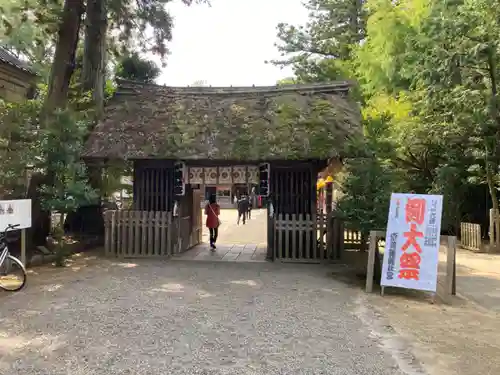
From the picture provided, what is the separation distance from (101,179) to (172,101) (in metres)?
3.44

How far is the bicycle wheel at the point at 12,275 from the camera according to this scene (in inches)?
327

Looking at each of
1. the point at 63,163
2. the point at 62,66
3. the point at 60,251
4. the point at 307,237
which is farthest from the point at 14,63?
the point at 307,237

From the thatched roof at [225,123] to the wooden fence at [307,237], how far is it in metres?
1.74

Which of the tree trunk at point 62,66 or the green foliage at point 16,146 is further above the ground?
the tree trunk at point 62,66

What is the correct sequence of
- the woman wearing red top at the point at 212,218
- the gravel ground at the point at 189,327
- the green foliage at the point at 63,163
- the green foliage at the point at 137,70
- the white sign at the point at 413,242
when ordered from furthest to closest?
the green foliage at the point at 137,70 < the woman wearing red top at the point at 212,218 < the green foliage at the point at 63,163 < the white sign at the point at 413,242 < the gravel ground at the point at 189,327

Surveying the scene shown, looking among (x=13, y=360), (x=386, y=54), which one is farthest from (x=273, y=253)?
(x=386, y=54)

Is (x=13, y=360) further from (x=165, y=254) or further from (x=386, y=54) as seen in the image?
(x=386, y=54)

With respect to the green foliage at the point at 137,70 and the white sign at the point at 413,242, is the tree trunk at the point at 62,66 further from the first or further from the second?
Answer: the green foliage at the point at 137,70

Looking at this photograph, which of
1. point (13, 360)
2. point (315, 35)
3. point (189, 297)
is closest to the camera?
point (13, 360)

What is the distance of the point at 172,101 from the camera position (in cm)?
1458

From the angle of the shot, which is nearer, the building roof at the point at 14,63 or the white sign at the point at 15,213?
the white sign at the point at 15,213

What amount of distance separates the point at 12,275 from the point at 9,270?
0.44ft

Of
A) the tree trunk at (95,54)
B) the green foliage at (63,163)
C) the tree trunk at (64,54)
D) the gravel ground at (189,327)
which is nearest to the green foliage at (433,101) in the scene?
the gravel ground at (189,327)

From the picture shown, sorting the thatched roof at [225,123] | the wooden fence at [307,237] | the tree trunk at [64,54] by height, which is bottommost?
the wooden fence at [307,237]
